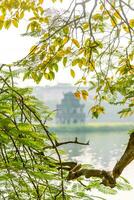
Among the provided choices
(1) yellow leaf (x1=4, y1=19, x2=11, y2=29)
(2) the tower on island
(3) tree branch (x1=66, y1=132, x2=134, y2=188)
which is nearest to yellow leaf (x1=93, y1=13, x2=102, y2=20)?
(1) yellow leaf (x1=4, y1=19, x2=11, y2=29)

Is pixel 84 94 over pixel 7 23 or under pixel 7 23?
under

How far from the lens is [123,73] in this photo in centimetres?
414

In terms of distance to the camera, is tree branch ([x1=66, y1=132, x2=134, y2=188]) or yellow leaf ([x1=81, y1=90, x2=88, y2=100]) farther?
yellow leaf ([x1=81, y1=90, x2=88, y2=100])

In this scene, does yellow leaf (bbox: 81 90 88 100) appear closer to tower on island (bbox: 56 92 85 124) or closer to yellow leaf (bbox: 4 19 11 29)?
yellow leaf (bbox: 4 19 11 29)

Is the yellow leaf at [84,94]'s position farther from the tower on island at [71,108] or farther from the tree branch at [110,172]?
the tower on island at [71,108]

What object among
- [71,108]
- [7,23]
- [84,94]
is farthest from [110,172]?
[71,108]

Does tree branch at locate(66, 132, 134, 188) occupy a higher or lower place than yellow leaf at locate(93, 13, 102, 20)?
lower

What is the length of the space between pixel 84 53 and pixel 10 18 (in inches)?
30.5

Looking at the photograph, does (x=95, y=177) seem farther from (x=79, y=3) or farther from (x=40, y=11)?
(x=40, y=11)

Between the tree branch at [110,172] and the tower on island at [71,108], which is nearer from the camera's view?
the tree branch at [110,172]

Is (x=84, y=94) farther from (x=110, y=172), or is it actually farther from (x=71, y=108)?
(x=71, y=108)

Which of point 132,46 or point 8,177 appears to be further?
point 132,46

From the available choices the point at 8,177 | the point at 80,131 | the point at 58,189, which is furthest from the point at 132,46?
the point at 80,131

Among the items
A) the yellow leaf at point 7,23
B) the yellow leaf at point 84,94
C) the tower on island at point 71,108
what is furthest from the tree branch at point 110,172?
the tower on island at point 71,108
